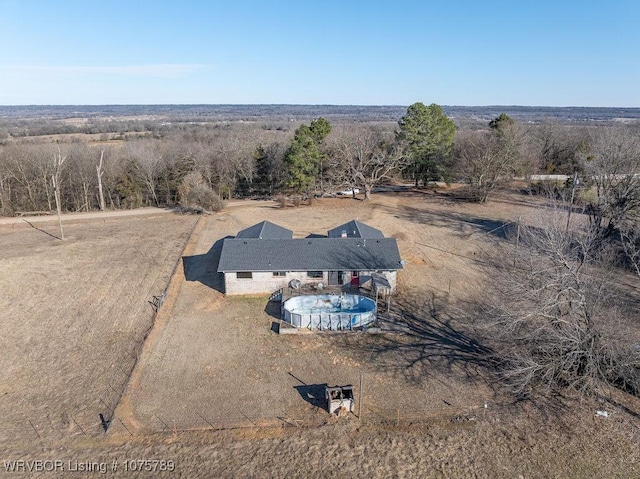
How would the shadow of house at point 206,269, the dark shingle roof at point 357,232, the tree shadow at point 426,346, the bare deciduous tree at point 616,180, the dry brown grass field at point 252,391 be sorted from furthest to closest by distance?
1. the bare deciduous tree at point 616,180
2. the dark shingle roof at point 357,232
3. the shadow of house at point 206,269
4. the tree shadow at point 426,346
5. the dry brown grass field at point 252,391

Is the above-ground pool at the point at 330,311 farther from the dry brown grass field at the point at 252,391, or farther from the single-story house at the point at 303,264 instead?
the single-story house at the point at 303,264

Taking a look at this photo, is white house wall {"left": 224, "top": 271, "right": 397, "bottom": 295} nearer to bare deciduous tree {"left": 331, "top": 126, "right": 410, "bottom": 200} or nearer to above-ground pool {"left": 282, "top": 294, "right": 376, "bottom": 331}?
above-ground pool {"left": 282, "top": 294, "right": 376, "bottom": 331}

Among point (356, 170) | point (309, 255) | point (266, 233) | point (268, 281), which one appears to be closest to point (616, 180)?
point (356, 170)

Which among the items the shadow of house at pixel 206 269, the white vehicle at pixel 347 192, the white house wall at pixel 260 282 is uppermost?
the white vehicle at pixel 347 192

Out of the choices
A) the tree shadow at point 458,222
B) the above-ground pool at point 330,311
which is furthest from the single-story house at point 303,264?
the tree shadow at point 458,222

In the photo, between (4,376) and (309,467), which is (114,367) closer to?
(4,376)

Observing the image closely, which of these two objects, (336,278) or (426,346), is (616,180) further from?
(426,346)
